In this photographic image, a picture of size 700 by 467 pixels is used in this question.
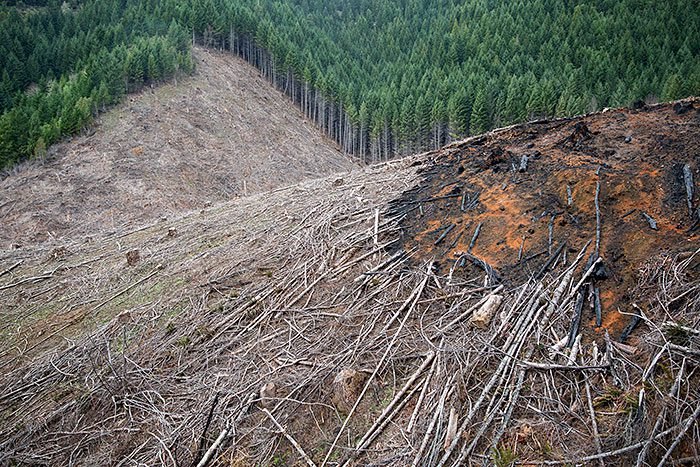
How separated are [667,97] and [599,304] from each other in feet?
129

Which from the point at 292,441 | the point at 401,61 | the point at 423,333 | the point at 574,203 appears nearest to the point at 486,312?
the point at 423,333

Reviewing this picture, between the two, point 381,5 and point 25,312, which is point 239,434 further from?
point 381,5

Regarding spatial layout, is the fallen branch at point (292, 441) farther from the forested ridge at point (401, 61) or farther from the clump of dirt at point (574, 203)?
the forested ridge at point (401, 61)

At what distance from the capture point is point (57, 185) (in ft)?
78.9

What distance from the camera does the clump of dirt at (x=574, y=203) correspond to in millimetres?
4191

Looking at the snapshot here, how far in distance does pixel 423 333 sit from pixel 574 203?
282cm

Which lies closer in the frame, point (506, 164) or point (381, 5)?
point (506, 164)

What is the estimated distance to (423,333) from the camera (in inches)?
167

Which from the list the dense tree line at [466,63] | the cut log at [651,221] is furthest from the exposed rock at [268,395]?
the dense tree line at [466,63]

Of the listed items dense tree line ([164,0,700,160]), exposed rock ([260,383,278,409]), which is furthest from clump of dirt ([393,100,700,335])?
dense tree line ([164,0,700,160])

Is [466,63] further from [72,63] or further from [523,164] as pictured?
[523,164]

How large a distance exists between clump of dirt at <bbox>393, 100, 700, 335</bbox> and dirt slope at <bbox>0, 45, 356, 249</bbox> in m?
13.0

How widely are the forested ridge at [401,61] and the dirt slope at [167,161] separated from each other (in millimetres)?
2664

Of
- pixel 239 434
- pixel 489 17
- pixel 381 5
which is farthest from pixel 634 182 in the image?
pixel 381 5
